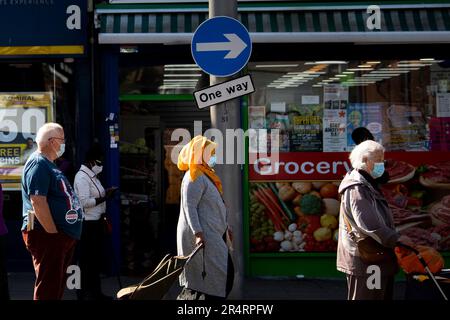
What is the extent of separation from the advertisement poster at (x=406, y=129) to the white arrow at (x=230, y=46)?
3678 millimetres

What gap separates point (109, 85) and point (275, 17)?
2.22 metres

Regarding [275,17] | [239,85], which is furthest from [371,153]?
[275,17]

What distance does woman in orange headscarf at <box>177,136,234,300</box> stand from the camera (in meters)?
6.68

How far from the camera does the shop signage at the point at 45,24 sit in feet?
33.4

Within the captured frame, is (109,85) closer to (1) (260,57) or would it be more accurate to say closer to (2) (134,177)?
(2) (134,177)

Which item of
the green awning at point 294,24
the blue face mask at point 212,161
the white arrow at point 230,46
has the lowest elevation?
the blue face mask at point 212,161

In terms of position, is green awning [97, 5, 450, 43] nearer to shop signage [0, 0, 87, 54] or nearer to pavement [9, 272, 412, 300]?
shop signage [0, 0, 87, 54]

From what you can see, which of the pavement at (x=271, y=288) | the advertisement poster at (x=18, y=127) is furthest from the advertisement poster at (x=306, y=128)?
the advertisement poster at (x=18, y=127)

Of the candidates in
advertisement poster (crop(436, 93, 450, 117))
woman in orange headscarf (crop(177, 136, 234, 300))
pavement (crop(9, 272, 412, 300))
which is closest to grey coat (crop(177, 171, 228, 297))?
woman in orange headscarf (crop(177, 136, 234, 300))

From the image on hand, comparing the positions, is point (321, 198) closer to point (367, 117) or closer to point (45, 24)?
point (367, 117)

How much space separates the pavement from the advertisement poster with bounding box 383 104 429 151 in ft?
5.64

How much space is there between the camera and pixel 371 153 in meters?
6.52

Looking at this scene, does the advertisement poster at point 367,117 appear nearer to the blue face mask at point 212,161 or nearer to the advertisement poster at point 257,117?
the advertisement poster at point 257,117

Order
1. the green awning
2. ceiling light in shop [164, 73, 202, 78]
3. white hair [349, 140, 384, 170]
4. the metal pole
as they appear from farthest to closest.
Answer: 1. ceiling light in shop [164, 73, 202, 78]
2. the green awning
3. the metal pole
4. white hair [349, 140, 384, 170]
